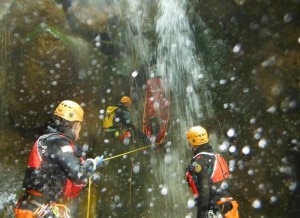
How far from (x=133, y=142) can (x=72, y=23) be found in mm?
3504

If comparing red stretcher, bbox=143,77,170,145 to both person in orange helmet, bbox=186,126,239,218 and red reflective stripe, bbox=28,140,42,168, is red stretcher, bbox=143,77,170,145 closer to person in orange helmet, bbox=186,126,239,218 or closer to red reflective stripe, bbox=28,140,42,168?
person in orange helmet, bbox=186,126,239,218

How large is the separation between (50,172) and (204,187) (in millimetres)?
1939

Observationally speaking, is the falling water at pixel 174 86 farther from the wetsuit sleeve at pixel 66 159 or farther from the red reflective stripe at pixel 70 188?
the wetsuit sleeve at pixel 66 159

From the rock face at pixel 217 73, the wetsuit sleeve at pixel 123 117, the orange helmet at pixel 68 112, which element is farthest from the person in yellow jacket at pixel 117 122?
the orange helmet at pixel 68 112

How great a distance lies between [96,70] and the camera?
9148 millimetres

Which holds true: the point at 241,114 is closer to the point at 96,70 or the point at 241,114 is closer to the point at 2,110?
the point at 96,70

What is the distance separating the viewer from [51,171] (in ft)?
14.5

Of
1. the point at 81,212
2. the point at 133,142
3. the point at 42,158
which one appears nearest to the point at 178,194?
the point at 133,142

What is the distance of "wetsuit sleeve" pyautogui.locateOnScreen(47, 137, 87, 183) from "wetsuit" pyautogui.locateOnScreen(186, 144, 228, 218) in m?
1.48

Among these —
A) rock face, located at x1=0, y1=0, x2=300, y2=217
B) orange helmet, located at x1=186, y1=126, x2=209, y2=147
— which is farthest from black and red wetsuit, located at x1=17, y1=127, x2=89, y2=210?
rock face, located at x1=0, y1=0, x2=300, y2=217

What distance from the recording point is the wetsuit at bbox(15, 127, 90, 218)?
4.37 m

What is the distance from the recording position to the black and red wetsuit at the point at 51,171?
4.37 meters

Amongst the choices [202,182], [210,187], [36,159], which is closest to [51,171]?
[36,159]

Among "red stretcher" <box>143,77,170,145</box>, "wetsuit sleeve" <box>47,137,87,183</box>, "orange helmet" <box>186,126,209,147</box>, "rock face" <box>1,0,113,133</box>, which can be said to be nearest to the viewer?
"wetsuit sleeve" <box>47,137,87,183</box>
